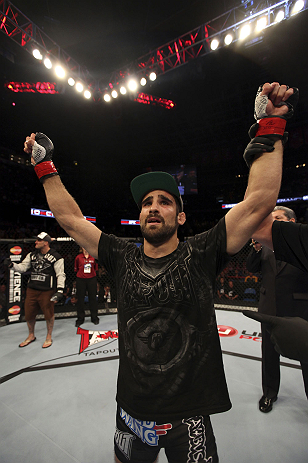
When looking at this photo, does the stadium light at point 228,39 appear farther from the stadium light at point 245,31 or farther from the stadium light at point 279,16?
the stadium light at point 279,16

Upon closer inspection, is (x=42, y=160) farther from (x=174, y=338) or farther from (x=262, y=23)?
(x=262, y=23)

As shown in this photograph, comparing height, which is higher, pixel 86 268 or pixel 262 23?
pixel 262 23

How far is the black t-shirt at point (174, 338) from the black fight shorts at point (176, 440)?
0.06 metres

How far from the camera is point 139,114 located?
15.6m

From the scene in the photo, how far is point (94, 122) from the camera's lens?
14.8m

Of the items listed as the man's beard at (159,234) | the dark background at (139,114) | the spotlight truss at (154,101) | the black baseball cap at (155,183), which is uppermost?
the spotlight truss at (154,101)

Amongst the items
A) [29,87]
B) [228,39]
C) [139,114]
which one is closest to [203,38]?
[228,39]

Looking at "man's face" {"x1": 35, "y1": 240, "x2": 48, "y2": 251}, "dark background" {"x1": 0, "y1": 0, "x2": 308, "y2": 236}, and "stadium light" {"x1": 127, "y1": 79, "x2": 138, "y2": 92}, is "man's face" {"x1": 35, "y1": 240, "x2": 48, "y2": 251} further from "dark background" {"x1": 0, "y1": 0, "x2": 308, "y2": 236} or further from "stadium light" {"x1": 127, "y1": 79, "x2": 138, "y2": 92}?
"stadium light" {"x1": 127, "y1": 79, "x2": 138, "y2": 92}

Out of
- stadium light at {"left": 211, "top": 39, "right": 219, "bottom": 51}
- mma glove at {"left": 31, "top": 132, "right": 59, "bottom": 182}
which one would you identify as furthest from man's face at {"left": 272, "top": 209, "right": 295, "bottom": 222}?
stadium light at {"left": 211, "top": 39, "right": 219, "bottom": 51}

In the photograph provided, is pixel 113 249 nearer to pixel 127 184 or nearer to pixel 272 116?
pixel 272 116

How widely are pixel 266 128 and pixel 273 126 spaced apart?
3 cm

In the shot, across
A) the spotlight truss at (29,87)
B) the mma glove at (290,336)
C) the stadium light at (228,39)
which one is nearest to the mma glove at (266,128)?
A: the mma glove at (290,336)

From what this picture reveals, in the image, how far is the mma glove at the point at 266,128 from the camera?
98cm

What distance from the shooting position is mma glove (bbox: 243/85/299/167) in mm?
978
